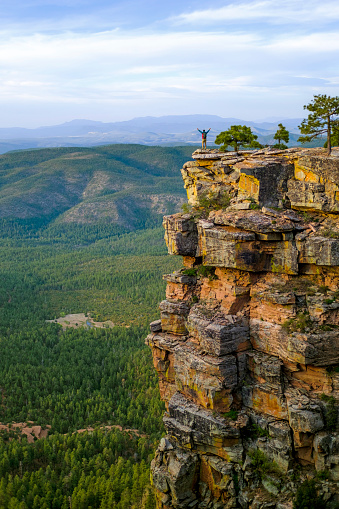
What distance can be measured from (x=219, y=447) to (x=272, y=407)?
6.16 metres

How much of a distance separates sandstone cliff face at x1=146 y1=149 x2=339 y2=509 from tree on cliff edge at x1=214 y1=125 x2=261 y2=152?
23.7 ft

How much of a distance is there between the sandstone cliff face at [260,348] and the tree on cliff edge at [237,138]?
23.7 feet

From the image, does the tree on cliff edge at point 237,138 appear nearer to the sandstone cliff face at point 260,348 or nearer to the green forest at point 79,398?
the sandstone cliff face at point 260,348

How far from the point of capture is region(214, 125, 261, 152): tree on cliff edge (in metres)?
55.7

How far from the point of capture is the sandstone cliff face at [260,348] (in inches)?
1624

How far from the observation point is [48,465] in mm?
67812

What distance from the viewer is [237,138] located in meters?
55.9

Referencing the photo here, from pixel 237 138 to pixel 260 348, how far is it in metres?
24.4

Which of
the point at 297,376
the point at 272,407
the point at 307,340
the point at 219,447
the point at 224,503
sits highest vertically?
the point at 307,340

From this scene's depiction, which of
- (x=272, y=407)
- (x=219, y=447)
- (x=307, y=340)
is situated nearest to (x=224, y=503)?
(x=219, y=447)

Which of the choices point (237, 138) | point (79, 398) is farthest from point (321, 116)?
point (79, 398)

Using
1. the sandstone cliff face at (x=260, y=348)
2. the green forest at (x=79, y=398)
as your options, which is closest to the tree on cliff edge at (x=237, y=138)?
the sandstone cliff face at (x=260, y=348)

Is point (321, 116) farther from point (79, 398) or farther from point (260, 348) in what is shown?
point (79, 398)

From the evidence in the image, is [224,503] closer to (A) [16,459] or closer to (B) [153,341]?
(B) [153,341]
